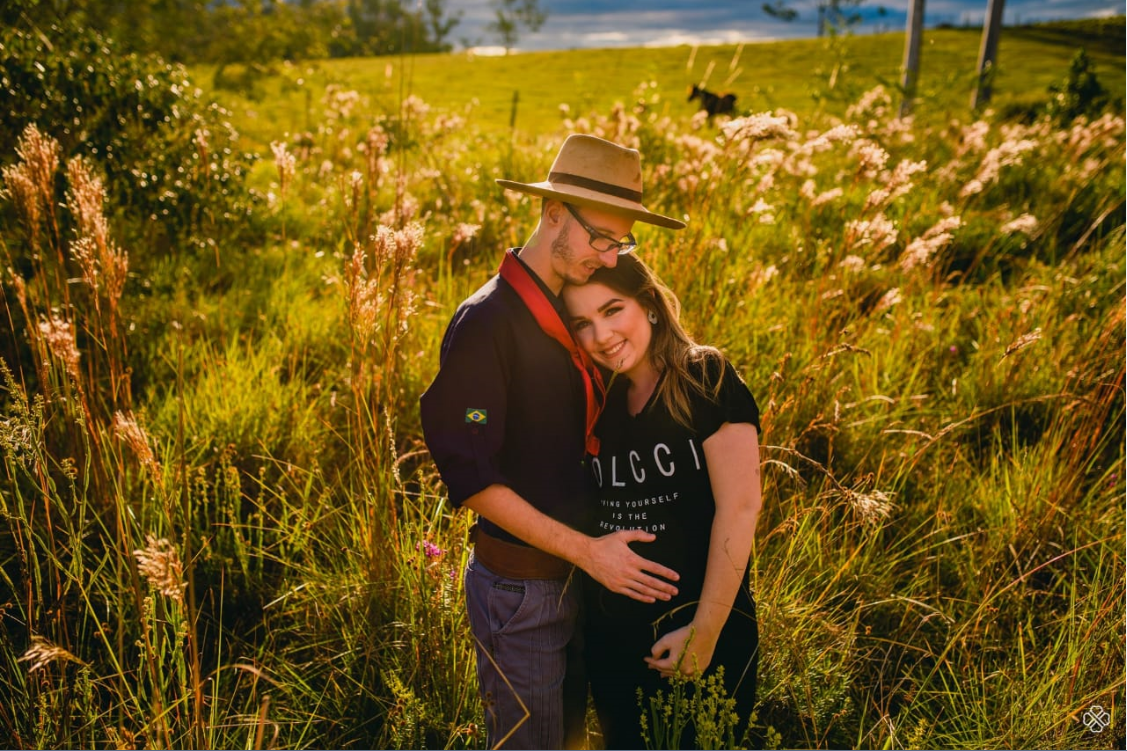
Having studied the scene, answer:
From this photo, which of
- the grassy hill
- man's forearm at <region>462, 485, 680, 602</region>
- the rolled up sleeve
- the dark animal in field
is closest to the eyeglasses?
the rolled up sleeve

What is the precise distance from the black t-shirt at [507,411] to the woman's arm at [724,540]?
0.38 m

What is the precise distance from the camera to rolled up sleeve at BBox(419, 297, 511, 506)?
5.72 ft

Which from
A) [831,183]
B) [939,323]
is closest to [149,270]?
[939,323]

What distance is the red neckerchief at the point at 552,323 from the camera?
73.3 inches

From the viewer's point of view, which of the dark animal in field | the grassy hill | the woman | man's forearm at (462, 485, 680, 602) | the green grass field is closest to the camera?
man's forearm at (462, 485, 680, 602)

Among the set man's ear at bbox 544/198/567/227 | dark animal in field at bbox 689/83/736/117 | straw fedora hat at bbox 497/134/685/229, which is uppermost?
dark animal in field at bbox 689/83/736/117

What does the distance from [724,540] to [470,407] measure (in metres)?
0.72

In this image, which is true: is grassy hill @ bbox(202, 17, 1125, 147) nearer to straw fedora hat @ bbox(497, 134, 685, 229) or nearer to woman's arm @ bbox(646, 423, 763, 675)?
straw fedora hat @ bbox(497, 134, 685, 229)

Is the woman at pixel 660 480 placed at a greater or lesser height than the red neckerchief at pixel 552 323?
lesser

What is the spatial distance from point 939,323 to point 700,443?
9.08ft

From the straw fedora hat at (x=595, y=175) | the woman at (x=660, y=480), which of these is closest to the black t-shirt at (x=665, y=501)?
the woman at (x=660, y=480)

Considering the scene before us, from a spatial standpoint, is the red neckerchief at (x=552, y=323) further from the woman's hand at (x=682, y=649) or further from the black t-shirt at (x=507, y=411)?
the woman's hand at (x=682, y=649)

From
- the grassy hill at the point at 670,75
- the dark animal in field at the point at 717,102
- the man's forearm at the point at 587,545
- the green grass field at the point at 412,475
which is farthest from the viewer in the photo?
the grassy hill at the point at 670,75

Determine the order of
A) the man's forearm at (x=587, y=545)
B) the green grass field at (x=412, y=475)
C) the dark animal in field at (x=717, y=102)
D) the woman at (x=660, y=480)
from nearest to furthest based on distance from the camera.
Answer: the man's forearm at (x=587, y=545)
the woman at (x=660, y=480)
the green grass field at (x=412, y=475)
the dark animal in field at (x=717, y=102)
